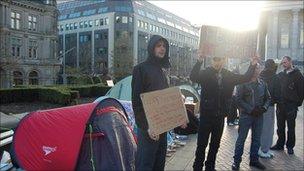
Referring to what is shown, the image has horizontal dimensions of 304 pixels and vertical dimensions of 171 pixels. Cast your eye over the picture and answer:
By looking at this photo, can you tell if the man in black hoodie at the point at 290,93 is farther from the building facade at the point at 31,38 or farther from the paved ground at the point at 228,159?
the building facade at the point at 31,38

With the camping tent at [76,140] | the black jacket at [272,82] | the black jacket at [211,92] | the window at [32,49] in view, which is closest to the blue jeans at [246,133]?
the black jacket at [211,92]

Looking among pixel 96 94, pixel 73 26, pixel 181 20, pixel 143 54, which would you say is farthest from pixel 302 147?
pixel 181 20

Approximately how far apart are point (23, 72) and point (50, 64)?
15.4 ft

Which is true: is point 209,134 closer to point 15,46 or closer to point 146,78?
point 146,78

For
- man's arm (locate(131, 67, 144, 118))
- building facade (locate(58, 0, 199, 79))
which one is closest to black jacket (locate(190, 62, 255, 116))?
man's arm (locate(131, 67, 144, 118))

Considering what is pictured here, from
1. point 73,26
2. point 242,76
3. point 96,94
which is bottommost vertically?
point 96,94

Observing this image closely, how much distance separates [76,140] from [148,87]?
1.18 metres

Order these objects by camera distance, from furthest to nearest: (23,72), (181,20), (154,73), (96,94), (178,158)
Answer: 1. (181,20)
2. (23,72)
3. (96,94)
4. (178,158)
5. (154,73)

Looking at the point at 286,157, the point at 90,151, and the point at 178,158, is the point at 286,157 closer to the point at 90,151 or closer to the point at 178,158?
the point at 178,158

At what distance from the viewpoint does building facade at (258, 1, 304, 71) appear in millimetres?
64438

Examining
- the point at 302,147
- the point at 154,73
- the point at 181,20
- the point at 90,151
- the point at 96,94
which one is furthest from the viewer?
the point at 181,20

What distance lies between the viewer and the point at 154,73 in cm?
494

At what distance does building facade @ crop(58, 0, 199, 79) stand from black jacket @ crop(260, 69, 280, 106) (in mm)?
62849

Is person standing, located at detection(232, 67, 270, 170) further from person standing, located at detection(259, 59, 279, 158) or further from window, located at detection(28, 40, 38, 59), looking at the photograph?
window, located at detection(28, 40, 38, 59)
